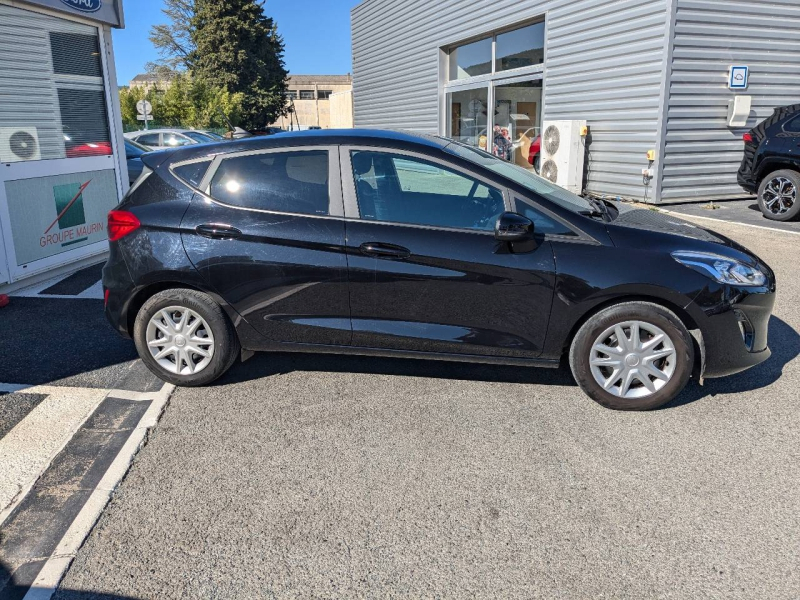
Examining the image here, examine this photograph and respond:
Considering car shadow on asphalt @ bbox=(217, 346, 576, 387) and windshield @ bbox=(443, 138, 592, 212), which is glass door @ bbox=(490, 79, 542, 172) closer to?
windshield @ bbox=(443, 138, 592, 212)

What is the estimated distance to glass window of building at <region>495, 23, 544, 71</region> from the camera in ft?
43.8

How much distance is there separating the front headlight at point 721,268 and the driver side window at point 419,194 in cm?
111

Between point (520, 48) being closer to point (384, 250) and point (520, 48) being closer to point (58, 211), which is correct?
point (58, 211)

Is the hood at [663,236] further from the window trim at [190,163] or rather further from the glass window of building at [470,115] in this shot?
the glass window of building at [470,115]

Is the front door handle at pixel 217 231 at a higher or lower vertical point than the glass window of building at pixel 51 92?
lower

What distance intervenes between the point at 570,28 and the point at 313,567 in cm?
1220

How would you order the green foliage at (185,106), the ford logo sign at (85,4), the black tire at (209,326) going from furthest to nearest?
the green foliage at (185,106)
the ford logo sign at (85,4)
the black tire at (209,326)

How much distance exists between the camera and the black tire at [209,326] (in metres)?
3.90

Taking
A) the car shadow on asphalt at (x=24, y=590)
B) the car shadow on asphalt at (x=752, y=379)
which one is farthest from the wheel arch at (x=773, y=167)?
the car shadow on asphalt at (x=24, y=590)

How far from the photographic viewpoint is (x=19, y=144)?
21.2 feet

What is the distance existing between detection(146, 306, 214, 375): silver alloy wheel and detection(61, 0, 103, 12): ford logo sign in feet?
16.3

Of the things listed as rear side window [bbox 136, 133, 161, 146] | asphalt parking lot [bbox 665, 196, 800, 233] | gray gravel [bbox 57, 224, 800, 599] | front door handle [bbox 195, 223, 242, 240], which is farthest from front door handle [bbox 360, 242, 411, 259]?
rear side window [bbox 136, 133, 161, 146]

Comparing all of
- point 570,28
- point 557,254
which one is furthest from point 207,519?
point 570,28

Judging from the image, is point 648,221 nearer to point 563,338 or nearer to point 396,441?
point 563,338
